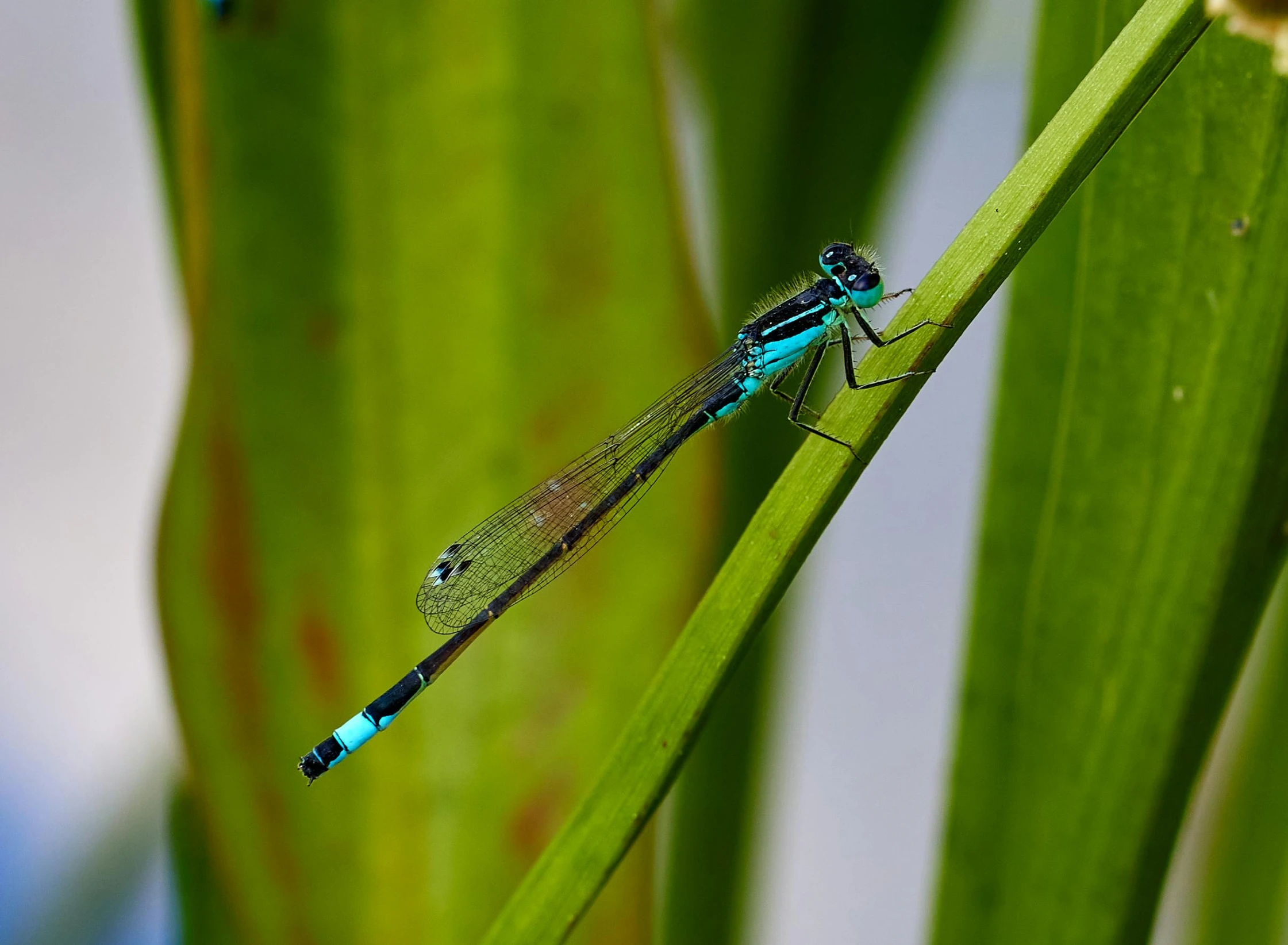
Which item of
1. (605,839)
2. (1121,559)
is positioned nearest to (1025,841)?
(1121,559)

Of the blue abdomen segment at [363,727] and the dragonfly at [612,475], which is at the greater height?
the dragonfly at [612,475]

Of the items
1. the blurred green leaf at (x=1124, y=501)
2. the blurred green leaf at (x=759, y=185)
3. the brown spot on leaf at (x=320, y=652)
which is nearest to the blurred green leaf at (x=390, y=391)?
the brown spot on leaf at (x=320, y=652)

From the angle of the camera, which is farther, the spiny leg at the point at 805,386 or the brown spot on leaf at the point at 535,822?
the spiny leg at the point at 805,386

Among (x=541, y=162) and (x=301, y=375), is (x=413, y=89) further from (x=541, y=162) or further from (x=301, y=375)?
(x=301, y=375)

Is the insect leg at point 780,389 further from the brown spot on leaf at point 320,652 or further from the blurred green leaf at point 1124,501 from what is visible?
the brown spot on leaf at point 320,652

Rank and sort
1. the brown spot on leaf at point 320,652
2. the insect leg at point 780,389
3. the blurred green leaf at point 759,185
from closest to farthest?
the brown spot on leaf at point 320,652 < the blurred green leaf at point 759,185 < the insect leg at point 780,389

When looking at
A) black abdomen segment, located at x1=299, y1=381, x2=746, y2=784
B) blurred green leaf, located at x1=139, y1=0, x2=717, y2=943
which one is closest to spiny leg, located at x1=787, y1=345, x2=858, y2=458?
black abdomen segment, located at x1=299, y1=381, x2=746, y2=784

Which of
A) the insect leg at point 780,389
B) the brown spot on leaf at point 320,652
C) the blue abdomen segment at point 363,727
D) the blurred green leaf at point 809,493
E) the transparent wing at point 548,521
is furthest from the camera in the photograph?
the insect leg at point 780,389
